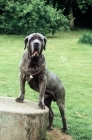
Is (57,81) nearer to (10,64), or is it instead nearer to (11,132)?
(11,132)

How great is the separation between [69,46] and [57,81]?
633 inches

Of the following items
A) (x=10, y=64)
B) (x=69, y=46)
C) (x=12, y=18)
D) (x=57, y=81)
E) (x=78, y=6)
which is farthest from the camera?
(x=78, y=6)

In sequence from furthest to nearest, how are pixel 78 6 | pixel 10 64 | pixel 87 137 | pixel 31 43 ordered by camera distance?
pixel 78 6 < pixel 10 64 < pixel 87 137 < pixel 31 43

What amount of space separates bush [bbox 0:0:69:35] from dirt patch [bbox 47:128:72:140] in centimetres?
1872

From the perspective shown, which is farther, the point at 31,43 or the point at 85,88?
the point at 85,88

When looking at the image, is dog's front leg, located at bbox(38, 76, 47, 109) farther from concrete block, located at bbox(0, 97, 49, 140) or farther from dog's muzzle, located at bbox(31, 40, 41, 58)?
dog's muzzle, located at bbox(31, 40, 41, 58)

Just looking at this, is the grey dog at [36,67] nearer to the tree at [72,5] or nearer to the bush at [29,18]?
the bush at [29,18]

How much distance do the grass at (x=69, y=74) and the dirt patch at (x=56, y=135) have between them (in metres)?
0.18

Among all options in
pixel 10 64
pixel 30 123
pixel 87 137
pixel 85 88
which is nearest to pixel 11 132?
pixel 30 123

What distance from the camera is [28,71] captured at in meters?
6.70

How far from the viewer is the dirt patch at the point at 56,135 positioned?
7449 mm

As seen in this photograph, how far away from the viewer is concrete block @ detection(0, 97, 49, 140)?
21.1ft

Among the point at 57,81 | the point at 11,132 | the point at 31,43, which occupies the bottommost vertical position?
the point at 11,132

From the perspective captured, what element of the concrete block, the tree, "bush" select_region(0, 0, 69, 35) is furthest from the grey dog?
the tree
